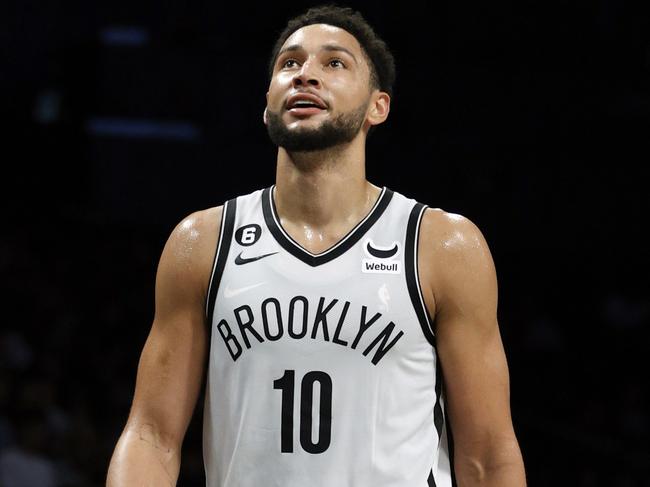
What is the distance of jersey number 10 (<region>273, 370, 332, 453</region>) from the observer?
2914 millimetres

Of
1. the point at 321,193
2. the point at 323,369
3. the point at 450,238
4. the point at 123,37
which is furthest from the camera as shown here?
the point at 123,37

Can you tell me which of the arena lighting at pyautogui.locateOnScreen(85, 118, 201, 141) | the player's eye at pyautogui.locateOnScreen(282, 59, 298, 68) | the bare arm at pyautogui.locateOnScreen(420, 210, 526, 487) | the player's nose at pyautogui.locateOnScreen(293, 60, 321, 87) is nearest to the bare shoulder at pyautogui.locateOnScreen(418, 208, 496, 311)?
the bare arm at pyautogui.locateOnScreen(420, 210, 526, 487)

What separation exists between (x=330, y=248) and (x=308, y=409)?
0.47 m

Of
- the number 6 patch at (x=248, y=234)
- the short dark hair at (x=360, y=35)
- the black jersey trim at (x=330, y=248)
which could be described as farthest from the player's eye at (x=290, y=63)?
the number 6 patch at (x=248, y=234)

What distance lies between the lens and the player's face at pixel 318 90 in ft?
10.1

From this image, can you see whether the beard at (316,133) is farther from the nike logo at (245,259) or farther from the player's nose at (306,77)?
the nike logo at (245,259)

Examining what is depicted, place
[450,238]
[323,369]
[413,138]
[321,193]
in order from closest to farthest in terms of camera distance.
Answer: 1. [323,369]
2. [450,238]
3. [321,193]
4. [413,138]

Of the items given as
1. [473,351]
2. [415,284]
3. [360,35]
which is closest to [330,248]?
[415,284]

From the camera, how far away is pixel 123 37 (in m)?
10.2

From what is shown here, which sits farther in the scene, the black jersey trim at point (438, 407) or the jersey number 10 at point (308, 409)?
the black jersey trim at point (438, 407)

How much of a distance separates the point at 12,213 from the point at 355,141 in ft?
26.5

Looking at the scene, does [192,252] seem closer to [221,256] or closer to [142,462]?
[221,256]

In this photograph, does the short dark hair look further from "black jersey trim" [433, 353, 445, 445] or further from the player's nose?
"black jersey trim" [433, 353, 445, 445]

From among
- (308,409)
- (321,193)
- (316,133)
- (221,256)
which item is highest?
(316,133)
